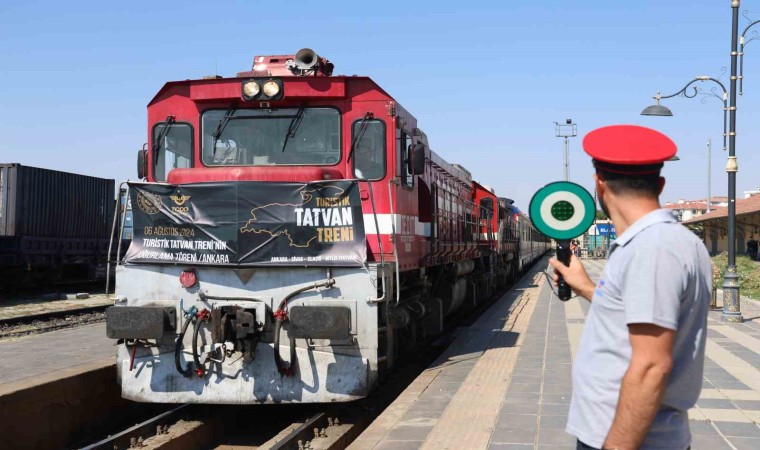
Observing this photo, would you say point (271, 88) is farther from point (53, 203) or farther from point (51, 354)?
point (53, 203)

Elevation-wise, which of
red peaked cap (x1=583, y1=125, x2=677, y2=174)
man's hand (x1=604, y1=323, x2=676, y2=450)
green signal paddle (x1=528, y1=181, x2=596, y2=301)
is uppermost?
red peaked cap (x1=583, y1=125, x2=677, y2=174)

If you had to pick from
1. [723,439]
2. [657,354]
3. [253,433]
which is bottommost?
[253,433]

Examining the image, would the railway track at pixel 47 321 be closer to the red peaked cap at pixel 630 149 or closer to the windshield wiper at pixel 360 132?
the windshield wiper at pixel 360 132

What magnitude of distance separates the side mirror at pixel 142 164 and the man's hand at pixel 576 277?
21.5 feet

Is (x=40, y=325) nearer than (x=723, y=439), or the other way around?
(x=723, y=439)

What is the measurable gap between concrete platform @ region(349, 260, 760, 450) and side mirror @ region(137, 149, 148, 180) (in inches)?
155

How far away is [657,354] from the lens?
246 cm

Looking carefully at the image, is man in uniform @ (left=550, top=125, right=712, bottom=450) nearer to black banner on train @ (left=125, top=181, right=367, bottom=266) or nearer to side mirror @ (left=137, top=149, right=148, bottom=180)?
black banner on train @ (left=125, top=181, right=367, bottom=266)

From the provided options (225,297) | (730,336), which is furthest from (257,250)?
(730,336)

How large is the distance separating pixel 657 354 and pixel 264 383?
5.51m

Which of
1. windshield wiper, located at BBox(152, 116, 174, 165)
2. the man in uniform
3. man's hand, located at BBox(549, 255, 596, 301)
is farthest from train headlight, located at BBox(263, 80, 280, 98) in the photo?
the man in uniform

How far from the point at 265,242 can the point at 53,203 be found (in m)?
19.3

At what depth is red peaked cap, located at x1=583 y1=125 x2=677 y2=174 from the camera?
2.72 meters

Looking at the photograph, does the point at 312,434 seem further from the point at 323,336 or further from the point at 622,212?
the point at 622,212
